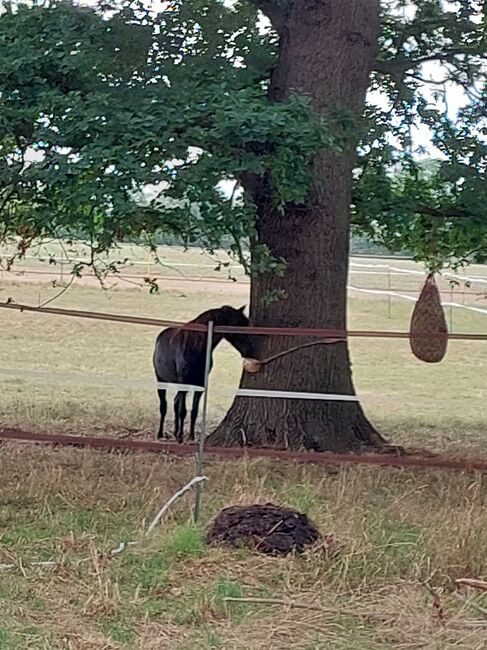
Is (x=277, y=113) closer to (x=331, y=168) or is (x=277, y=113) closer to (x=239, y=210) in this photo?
(x=239, y=210)

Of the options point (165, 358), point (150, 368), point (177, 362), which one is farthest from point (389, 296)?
point (177, 362)

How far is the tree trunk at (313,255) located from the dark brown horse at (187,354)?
0.31m

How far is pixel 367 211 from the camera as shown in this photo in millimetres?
9031

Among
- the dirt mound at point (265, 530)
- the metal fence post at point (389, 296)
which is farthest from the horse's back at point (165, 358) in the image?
the metal fence post at point (389, 296)

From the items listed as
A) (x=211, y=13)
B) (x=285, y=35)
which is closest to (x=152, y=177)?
(x=211, y=13)

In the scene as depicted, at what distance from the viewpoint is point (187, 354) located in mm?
9586

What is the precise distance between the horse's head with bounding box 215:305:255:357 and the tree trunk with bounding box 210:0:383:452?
0.12 meters

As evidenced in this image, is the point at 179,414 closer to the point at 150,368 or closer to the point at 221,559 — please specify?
the point at 221,559

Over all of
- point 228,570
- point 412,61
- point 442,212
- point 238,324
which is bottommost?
point 228,570

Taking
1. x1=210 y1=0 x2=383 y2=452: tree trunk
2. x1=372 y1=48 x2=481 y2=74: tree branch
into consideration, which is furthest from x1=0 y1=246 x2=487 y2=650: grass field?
x1=372 y1=48 x2=481 y2=74: tree branch

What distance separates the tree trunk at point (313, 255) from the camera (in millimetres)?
8250

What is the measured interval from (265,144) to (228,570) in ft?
10.8

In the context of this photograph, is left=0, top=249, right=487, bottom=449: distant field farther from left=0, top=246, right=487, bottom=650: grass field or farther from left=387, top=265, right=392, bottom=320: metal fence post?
left=0, top=246, right=487, bottom=650: grass field

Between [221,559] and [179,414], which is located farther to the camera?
[179,414]
